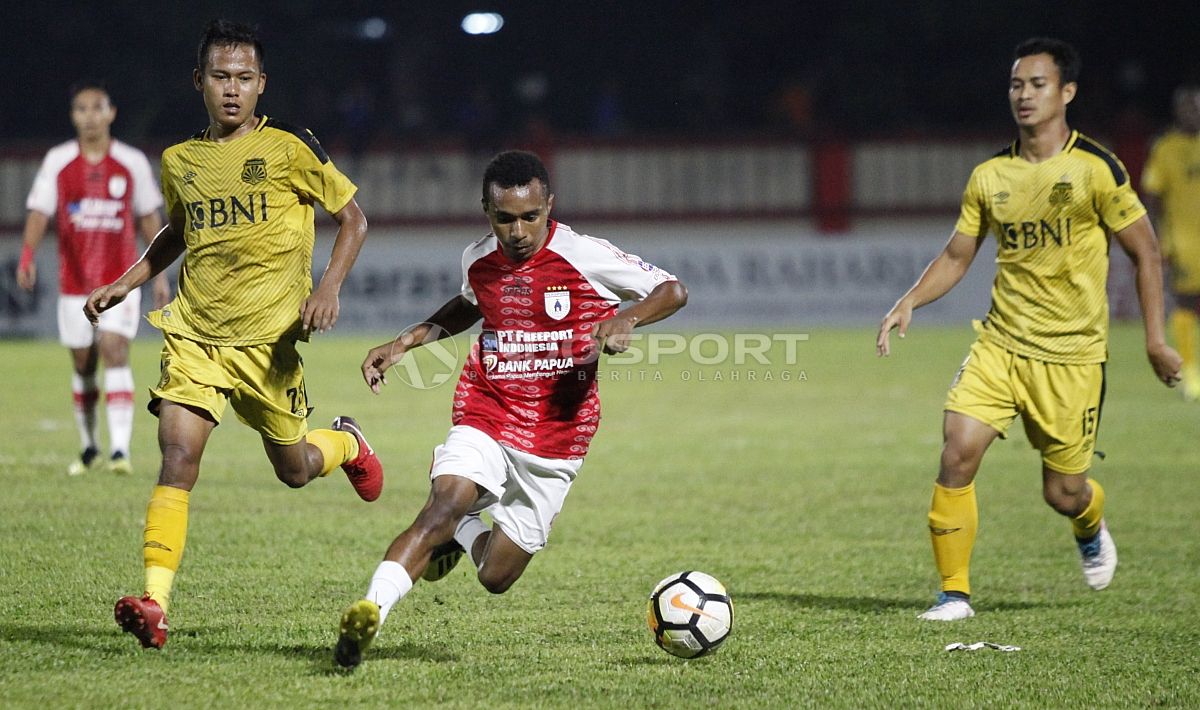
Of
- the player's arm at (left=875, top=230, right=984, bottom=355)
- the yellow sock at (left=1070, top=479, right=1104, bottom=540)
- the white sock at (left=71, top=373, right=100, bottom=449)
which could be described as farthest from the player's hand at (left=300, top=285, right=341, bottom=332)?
the white sock at (left=71, top=373, right=100, bottom=449)

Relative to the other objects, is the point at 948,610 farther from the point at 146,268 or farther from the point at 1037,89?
the point at 146,268

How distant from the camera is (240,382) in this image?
531cm

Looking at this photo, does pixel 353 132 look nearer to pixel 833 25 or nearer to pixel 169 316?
pixel 833 25

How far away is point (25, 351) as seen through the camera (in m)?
18.4

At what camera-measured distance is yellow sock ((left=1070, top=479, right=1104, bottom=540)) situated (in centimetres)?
607

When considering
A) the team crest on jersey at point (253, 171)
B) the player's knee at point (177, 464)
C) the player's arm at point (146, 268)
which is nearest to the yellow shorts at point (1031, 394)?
the team crest on jersey at point (253, 171)

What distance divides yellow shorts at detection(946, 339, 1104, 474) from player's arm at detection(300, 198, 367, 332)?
7.62 feet

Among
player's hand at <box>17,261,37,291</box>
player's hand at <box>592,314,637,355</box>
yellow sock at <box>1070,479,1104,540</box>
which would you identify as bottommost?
yellow sock at <box>1070,479,1104,540</box>

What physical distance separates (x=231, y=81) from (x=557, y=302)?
137 centimetres

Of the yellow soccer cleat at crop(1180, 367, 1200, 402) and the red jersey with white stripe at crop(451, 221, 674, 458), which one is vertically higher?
the red jersey with white stripe at crop(451, 221, 674, 458)

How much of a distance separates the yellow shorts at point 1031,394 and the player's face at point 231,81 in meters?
2.82

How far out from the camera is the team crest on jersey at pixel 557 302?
514cm

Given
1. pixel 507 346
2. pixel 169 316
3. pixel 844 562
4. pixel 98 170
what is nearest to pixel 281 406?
pixel 169 316

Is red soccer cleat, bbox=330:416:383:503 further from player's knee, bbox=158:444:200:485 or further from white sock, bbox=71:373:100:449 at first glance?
white sock, bbox=71:373:100:449
